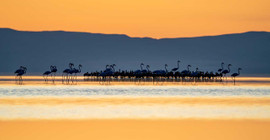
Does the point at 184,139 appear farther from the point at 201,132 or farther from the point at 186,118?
the point at 186,118

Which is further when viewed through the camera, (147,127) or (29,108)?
(29,108)

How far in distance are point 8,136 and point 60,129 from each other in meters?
1.46

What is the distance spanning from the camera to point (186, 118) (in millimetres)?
14328

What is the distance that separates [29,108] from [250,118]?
24.7 feet

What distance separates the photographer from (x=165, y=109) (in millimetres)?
17062

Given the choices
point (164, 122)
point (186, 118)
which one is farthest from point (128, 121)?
point (186, 118)

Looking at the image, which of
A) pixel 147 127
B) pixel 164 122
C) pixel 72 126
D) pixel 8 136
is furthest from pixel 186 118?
pixel 8 136

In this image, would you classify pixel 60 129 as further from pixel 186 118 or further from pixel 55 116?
pixel 186 118

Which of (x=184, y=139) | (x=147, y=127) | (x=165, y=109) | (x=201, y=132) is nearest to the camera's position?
(x=184, y=139)

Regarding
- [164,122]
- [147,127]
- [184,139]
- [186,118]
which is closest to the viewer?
[184,139]

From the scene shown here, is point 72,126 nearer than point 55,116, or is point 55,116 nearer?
point 72,126

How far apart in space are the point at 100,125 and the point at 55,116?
2390 millimetres

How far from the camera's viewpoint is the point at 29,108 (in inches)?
673

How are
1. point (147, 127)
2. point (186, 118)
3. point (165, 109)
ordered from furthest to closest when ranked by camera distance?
point (165, 109), point (186, 118), point (147, 127)
